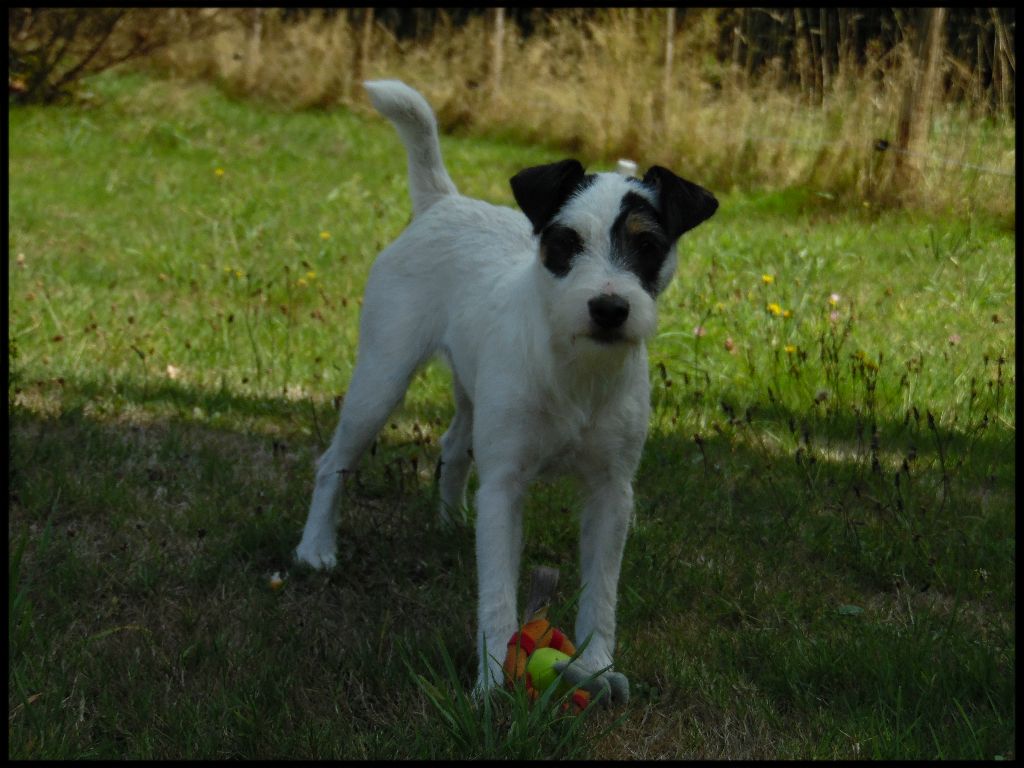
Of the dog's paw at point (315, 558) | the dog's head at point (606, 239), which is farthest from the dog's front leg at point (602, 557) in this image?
Answer: the dog's paw at point (315, 558)

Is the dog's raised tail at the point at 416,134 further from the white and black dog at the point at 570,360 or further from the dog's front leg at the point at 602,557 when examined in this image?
the dog's front leg at the point at 602,557

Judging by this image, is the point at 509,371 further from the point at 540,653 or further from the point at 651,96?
the point at 651,96

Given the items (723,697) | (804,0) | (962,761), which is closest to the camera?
(962,761)

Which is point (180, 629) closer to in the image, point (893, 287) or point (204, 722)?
point (204, 722)

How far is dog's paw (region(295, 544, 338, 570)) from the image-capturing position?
13.2 feet

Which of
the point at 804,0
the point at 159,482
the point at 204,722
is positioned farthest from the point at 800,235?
the point at 204,722

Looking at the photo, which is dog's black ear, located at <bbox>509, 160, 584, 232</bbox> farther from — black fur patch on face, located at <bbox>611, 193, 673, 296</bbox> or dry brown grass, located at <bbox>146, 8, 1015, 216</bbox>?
dry brown grass, located at <bbox>146, 8, 1015, 216</bbox>

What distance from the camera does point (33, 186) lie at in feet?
31.7

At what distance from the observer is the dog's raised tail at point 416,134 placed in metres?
4.25

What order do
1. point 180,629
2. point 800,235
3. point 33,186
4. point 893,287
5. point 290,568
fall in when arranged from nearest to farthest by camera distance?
point 180,629
point 290,568
point 893,287
point 800,235
point 33,186

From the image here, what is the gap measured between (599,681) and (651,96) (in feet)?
28.2

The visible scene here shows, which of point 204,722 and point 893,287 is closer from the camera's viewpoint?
point 204,722

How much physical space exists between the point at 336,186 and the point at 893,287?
503 cm

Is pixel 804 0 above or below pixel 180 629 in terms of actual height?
above
